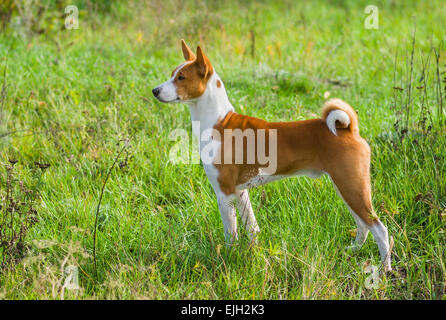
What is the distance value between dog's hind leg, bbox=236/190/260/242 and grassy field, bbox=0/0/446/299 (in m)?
0.09

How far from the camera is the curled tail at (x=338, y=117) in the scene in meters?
Answer: 2.75

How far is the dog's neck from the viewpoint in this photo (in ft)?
9.78

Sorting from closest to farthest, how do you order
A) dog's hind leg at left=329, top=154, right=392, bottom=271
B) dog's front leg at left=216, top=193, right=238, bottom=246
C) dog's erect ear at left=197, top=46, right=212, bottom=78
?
dog's hind leg at left=329, top=154, right=392, bottom=271
dog's erect ear at left=197, top=46, right=212, bottom=78
dog's front leg at left=216, top=193, right=238, bottom=246

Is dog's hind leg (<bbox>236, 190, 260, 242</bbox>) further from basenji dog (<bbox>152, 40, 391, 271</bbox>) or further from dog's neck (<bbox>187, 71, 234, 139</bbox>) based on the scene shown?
dog's neck (<bbox>187, 71, 234, 139</bbox>)

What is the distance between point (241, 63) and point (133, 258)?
11.1 ft

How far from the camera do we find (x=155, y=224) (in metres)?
3.31

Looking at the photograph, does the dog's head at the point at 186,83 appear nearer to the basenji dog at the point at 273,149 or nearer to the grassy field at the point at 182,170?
the basenji dog at the point at 273,149

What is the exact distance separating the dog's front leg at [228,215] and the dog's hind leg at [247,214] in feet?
0.28

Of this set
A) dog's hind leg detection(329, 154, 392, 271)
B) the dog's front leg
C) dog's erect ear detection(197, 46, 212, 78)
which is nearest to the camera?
dog's hind leg detection(329, 154, 392, 271)

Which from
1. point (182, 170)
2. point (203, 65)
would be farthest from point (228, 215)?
point (182, 170)

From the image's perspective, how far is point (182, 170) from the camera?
3988 mm

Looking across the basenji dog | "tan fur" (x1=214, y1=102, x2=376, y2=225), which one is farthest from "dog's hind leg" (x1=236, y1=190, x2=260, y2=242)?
"tan fur" (x1=214, y1=102, x2=376, y2=225)

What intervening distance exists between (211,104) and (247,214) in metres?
0.71
